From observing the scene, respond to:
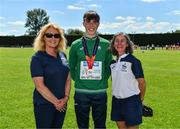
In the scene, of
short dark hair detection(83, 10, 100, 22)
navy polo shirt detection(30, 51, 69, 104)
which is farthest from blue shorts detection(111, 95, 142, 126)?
short dark hair detection(83, 10, 100, 22)

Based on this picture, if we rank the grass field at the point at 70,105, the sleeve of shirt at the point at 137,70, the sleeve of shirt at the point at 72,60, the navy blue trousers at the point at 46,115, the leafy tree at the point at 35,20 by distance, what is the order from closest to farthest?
the navy blue trousers at the point at 46,115 → the sleeve of shirt at the point at 137,70 → the sleeve of shirt at the point at 72,60 → the grass field at the point at 70,105 → the leafy tree at the point at 35,20

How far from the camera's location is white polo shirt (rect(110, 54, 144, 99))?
7.02 m

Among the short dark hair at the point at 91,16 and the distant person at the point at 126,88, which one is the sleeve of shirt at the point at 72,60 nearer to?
the short dark hair at the point at 91,16

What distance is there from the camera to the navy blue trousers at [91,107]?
7367 mm

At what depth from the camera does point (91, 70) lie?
729cm

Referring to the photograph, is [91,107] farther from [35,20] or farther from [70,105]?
[35,20]

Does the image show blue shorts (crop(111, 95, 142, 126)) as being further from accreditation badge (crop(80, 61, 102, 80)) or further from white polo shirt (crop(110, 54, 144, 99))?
accreditation badge (crop(80, 61, 102, 80))

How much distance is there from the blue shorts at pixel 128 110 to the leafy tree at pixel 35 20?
150m

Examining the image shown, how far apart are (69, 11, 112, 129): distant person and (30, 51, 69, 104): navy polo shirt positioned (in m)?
0.79

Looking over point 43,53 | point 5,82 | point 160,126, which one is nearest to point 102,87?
point 43,53

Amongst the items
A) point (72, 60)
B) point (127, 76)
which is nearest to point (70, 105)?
point (72, 60)

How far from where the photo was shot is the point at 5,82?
1952 centimetres

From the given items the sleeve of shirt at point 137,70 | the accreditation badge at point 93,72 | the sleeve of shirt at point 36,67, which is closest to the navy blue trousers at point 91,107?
the accreditation badge at point 93,72

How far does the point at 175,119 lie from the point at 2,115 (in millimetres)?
4218
